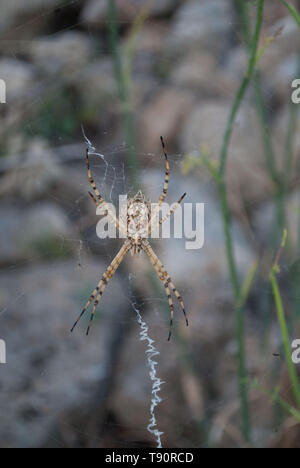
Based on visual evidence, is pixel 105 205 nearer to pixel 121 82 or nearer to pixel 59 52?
pixel 121 82

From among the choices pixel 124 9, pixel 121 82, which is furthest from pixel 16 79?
pixel 121 82

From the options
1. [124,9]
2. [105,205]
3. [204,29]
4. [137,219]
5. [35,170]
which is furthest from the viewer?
[204,29]

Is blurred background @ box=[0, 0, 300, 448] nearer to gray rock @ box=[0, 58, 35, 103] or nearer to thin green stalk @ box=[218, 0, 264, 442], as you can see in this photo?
gray rock @ box=[0, 58, 35, 103]

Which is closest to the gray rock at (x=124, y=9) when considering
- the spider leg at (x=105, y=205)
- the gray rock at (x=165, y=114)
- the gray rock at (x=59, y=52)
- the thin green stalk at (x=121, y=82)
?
the gray rock at (x=59, y=52)

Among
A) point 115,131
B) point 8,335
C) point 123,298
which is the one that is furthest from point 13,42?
point 8,335

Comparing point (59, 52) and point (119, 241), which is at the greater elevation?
point (59, 52)

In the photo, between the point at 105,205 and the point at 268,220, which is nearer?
the point at 105,205

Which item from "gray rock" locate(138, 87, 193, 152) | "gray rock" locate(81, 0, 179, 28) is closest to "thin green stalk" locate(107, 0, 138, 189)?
"gray rock" locate(81, 0, 179, 28)

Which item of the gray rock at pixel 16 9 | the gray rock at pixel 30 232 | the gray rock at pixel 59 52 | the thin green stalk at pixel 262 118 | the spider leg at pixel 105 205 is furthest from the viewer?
the gray rock at pixel 16 9

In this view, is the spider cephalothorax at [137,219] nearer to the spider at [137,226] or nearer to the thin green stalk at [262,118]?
the spider at [137,226]
